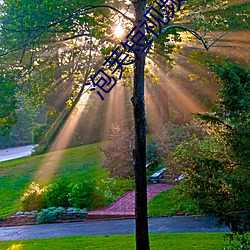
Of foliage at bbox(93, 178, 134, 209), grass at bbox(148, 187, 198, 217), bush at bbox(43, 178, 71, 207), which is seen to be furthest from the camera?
bush at bbox(43, 178, 71, 207)

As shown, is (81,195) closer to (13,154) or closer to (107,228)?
(107,228)

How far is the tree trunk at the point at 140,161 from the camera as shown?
4594mm

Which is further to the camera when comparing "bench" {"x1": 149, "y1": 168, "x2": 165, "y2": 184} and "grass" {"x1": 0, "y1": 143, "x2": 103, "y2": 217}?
"grass" {"x1": 0, "y1": 143, "x2": 103, "y2": 217}

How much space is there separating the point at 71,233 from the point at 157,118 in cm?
1520

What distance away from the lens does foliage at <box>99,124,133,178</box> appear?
14.1 meters

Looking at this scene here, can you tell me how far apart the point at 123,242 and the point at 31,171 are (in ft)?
45.9

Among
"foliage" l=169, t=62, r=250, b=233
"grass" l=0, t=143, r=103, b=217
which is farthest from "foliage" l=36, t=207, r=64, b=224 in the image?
"foliage" l=169, t=62, r=250, b=233

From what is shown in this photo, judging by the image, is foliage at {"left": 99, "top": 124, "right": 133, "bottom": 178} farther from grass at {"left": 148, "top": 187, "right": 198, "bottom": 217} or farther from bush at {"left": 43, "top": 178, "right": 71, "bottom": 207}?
grass at {"left": 148, "top": 187, "right": 198, "bottom": 217}

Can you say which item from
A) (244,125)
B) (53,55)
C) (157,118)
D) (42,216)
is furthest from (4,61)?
(157,118)

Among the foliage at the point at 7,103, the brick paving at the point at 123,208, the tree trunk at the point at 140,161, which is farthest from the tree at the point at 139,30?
the brick paving at the point at 123,208

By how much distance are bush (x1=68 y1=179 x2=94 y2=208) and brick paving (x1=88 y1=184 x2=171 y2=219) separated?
583 mm

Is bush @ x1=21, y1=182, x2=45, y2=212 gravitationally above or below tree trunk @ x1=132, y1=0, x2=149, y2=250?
below

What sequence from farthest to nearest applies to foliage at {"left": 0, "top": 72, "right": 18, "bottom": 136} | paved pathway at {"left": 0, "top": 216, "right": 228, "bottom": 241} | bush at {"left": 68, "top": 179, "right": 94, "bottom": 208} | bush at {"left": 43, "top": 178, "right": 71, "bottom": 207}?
bush at {"left": 43, "top": 178, "right": 71, "bottom": 207} < bush at {"left": 68, "top": 179, "right": 94, "bottom": 208} < foliage at {"left": 0, "top": 72, "right": 18, "bottom": 136} < paved pathway at {"left": 0, "top": 216, "right": 228, "bottom": 241}

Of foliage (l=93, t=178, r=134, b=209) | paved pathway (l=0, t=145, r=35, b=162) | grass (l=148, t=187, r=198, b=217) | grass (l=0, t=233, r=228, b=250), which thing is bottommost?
paved pathway (l=0, t=145, r=35, b=162)
